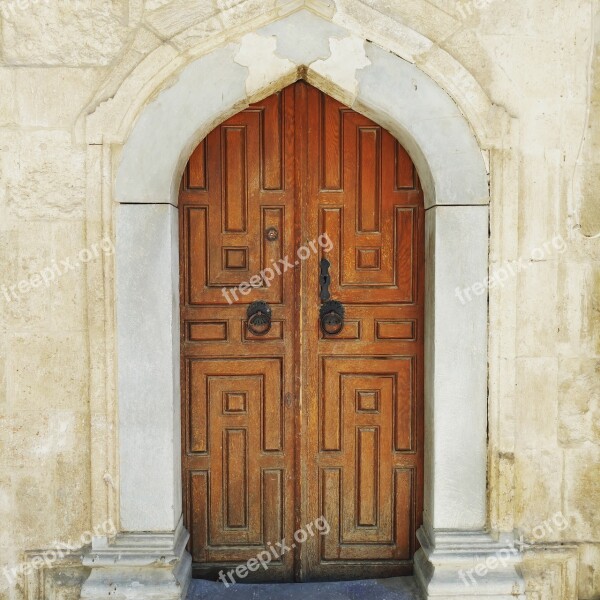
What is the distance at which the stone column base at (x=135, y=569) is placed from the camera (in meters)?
2.78

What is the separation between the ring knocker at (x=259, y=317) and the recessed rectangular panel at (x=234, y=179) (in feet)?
1.36

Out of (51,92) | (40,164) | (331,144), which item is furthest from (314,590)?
(51,92)

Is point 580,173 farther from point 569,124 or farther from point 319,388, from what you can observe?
point 319,388

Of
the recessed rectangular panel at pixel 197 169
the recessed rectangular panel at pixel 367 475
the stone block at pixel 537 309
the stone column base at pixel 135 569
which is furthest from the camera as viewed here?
the recessed rectangular panel at pixel 367 475

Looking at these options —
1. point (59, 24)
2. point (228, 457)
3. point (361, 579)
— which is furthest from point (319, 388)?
point (59, 24)

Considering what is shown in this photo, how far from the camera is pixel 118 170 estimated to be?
2789mm

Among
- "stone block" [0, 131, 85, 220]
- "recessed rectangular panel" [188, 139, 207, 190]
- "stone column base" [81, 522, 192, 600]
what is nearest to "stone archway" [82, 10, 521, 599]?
"stone column base" [81, 522, 192, 600]

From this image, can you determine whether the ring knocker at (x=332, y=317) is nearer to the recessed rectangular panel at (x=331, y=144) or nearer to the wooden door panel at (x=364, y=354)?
the wooden door panel at (x=364, y=354)

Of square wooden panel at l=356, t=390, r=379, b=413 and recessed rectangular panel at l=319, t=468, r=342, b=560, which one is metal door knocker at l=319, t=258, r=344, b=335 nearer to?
square wooden panel at l=356, t=390, r=379, b=413

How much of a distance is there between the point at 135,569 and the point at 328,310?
1.58 metres

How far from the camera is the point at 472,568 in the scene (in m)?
2.85

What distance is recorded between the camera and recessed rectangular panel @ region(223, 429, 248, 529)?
124 inches

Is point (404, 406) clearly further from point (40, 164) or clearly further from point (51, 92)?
point (51, 92)

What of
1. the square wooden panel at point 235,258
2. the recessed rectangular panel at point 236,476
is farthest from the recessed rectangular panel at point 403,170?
the recessed rectangular panel at point 236,476
